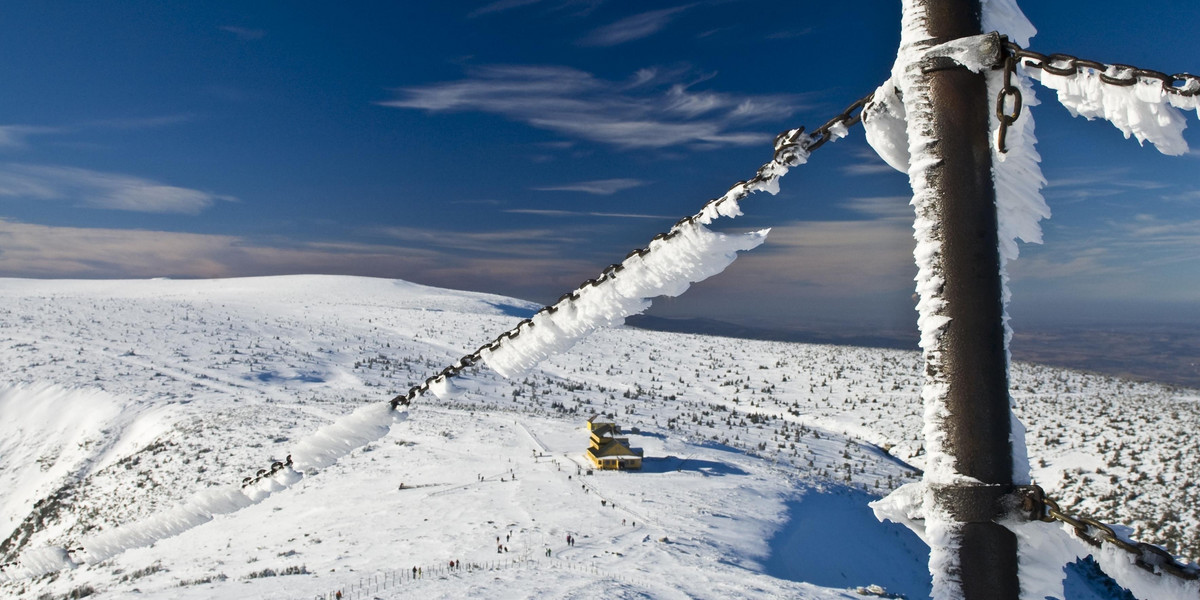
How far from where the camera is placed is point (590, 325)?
2996mm

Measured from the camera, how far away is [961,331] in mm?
1773

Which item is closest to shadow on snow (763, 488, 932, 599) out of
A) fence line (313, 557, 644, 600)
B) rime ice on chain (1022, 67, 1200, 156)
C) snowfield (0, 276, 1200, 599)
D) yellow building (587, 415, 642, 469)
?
snowfield (0, 276, 1200, 599)

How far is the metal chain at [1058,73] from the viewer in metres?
1.64

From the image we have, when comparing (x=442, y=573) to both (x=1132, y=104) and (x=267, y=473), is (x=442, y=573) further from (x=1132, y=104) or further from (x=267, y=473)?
(x=1132, y=104)

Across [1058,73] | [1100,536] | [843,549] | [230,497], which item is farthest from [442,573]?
[1058,73]

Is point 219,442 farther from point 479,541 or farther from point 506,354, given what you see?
point 506,354

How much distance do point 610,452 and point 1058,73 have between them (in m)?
24.0

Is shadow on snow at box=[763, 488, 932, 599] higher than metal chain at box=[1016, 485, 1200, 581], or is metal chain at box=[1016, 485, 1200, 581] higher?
metal chain at box=[1016, 485, 1200, 581]

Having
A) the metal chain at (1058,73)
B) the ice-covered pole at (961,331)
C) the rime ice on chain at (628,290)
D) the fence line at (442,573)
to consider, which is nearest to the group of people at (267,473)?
the rime ice on chain at (628,290)

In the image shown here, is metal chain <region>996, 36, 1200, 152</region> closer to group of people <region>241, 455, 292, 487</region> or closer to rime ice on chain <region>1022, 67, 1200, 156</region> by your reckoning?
rime ice on chain <region>1022, 67, 1200, 156</region>

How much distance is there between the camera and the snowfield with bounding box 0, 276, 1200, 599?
16250 mm

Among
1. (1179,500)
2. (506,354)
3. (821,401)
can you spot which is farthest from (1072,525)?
(821,401)

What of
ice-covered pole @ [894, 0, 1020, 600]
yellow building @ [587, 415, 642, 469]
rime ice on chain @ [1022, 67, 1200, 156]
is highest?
rime ice on chain @ [1022, 67, 1200, 156]

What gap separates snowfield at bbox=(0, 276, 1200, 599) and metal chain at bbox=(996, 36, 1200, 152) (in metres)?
2.87
